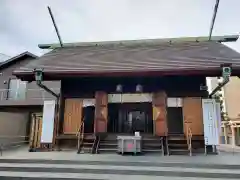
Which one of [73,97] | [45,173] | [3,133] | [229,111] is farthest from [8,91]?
[229,111]

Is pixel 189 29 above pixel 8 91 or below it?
above

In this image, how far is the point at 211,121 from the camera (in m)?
7.53

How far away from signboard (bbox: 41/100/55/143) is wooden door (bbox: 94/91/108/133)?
1650 millimetres

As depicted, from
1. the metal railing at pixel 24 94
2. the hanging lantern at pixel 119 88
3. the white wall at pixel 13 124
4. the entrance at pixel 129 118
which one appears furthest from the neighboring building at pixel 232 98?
the white wall at pixel 13 124

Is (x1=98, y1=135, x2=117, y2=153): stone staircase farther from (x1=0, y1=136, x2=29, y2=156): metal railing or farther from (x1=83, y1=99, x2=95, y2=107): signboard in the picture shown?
(x1=0, y1=136, x2=29, y2=156): metal railing

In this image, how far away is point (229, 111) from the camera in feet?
72.2

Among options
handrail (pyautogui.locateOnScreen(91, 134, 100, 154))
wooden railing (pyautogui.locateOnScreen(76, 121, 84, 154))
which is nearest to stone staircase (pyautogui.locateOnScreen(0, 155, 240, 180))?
handrail (pyautogui.locateOnScreen(91, 134, 100, 154))

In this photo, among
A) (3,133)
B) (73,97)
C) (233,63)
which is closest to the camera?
(233,63)

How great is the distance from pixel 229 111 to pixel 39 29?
62.1ft

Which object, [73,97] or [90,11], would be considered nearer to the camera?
[73,97]

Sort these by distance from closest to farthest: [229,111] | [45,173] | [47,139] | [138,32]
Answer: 1. [45,173]
2. [47,139]
3. [138,32]
4. [229,111]

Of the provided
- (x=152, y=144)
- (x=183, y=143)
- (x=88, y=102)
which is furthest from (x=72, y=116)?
(x=183, y=143)

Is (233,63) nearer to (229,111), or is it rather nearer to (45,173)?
(45,173)

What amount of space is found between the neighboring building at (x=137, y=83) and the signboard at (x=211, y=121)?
1.23 feet
